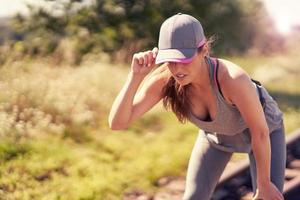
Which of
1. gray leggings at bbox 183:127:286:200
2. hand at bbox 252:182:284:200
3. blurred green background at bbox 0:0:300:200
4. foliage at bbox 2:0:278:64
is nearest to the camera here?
hand at bbox 252:182:284:200

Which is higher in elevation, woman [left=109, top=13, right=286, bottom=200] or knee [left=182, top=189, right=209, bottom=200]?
woman [left=109, top=13, right=286, bottom=200]

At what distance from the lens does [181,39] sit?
296cm

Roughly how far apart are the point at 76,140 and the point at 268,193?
430 centimetres

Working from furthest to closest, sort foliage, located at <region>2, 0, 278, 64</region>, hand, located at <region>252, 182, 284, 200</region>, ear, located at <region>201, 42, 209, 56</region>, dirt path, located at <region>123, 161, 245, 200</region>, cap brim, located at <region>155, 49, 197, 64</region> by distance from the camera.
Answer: foliage, located at <region>2, 0, 278, 64</region>
dirt path, located at <region>123, 161, 245, 200</region>
hand, located at <region>252, 182, 284, 200</region>
ear, located at <region>201, 42, 209, 56</region>
cap brim, located at <region>155, 49, 197, 64</region>

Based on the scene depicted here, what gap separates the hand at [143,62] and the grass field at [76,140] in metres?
2.49

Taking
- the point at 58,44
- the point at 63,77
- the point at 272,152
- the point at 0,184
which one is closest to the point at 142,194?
the point at 0,184

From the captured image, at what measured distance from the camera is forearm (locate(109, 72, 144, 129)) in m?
3.40

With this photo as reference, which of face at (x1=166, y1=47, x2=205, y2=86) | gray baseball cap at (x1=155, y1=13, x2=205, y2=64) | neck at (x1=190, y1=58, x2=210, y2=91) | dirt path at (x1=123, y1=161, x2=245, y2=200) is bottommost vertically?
dirt path at (x1=123, y1=161, x2=245, y2=200)

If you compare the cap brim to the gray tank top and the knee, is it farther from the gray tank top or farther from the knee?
the knee

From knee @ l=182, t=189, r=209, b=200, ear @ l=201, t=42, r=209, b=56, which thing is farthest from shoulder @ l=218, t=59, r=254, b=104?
knee @ l=182, t=189, r=209, b=200

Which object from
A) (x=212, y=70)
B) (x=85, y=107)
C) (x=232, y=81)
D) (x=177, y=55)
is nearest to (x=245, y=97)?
(x=232, y=81)

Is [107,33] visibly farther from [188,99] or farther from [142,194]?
[188,99]

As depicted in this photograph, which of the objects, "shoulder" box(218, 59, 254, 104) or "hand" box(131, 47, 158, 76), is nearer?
"shoulder" box(218, 59, 254, 104)

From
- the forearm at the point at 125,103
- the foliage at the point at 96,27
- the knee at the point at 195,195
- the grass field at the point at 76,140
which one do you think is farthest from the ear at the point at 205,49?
the foliage at the point at 96,27
